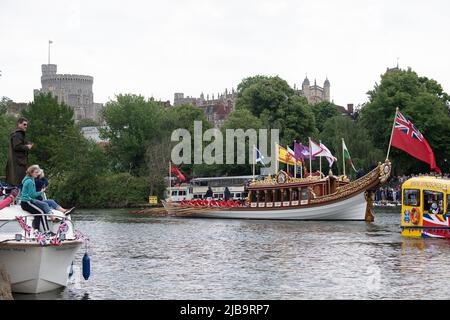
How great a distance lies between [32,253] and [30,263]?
36 centimetres

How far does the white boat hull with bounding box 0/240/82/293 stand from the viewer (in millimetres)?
21219

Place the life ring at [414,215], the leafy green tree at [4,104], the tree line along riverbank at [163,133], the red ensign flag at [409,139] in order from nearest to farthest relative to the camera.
Result: 1. the life ring at [414,215]
2. the red ensign flag at [409,139]
3. the leafy green tree at [4,104]
4. the tree line along riverbank at [163,133]

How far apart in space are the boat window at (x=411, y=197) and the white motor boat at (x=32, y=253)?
74.5ft

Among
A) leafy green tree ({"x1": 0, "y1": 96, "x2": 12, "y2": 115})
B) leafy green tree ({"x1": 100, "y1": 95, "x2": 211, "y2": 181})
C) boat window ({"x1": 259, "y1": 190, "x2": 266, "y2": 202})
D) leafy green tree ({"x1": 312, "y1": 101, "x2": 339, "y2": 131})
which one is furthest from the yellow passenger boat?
leafy green tree ({"x1": 312, "y1": 101, "x2": 339, "y2": 131})

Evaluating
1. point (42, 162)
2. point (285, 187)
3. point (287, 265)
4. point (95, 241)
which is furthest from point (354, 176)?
point (287, 265)

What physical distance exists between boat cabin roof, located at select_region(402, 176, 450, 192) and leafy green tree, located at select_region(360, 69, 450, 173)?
51492mm

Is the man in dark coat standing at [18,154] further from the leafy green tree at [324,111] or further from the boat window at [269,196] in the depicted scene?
the leafy green tree at [324,111]

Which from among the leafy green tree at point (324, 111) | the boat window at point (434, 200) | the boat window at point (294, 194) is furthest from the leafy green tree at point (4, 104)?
the boat window at point (434, 200)

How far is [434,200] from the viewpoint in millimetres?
39750

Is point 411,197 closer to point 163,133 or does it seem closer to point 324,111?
point 163,133

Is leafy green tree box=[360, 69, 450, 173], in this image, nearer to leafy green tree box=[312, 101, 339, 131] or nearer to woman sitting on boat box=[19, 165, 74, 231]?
leafy green tree box=[312, 101, 339, 131]

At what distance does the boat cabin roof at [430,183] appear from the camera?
3884 centimetres

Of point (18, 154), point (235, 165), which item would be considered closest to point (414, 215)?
point (18, 154)

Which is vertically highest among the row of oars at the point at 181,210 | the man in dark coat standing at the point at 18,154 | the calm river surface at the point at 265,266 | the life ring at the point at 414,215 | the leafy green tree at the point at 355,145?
the leafy green tree at the point at 355,145
